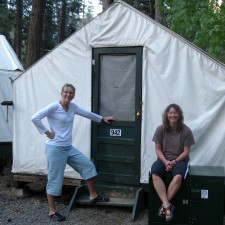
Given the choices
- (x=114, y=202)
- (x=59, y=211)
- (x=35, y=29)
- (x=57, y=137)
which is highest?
(x=35, y=29)

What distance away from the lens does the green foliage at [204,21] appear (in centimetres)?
688

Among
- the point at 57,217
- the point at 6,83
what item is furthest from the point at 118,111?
the point at 6,83

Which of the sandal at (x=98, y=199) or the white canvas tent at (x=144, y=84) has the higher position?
the white canvas tent at (x=144, y=84)

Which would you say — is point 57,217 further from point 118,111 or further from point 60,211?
point 118,111

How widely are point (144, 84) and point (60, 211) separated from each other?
7.31 ft

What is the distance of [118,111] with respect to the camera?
621 centimetres

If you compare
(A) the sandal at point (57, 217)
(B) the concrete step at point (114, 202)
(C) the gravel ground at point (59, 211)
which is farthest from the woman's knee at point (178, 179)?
(A) the sandal at point (57, 217)

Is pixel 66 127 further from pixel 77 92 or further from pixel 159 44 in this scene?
pixel 159 44

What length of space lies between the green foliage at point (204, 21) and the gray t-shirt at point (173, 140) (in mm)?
2191

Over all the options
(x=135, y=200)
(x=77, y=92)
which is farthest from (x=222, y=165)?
(x=77, y=92)

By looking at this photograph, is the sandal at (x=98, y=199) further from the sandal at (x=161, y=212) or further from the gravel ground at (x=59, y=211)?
the sandal at (x=161, y=212)

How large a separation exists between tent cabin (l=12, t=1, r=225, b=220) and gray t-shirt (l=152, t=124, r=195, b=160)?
0.47 m

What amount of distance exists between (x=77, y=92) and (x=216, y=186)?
8.40 feet

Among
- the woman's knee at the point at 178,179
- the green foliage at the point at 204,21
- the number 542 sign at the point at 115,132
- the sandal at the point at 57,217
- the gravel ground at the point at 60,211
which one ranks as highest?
the green foliage at the point at 204,21
